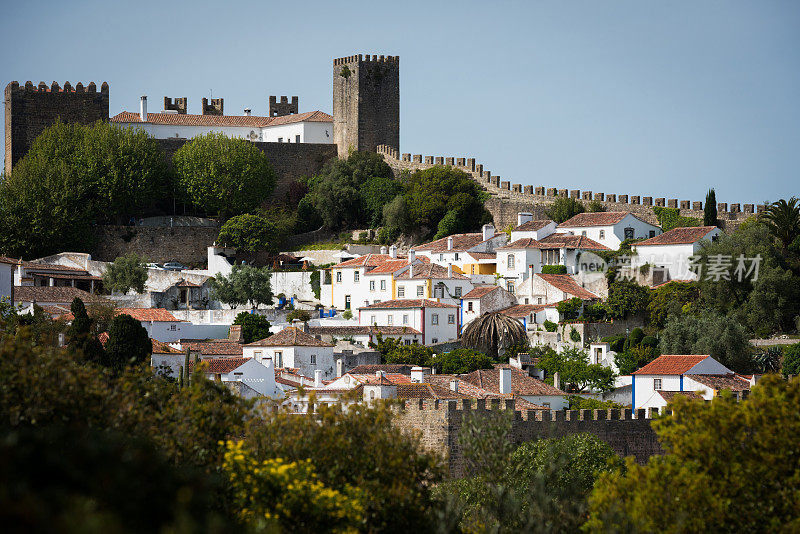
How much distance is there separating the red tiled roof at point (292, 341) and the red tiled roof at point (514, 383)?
6.83m

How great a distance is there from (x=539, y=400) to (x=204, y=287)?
84.1ft

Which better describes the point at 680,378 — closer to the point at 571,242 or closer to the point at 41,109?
the point at 571,242

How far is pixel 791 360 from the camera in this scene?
4597 centimetres

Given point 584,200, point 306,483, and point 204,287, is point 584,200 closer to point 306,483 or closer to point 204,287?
point 204,287

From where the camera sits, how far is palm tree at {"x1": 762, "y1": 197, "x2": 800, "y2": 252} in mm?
54094

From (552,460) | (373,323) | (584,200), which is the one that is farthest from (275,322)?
(552,460)

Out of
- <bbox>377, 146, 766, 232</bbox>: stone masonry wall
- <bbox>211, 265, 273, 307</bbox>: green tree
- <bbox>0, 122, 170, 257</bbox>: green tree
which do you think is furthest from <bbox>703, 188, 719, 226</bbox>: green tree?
<bbox>0, 122, 170, 257</bbox>: green tree

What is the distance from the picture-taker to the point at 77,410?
61.5ft

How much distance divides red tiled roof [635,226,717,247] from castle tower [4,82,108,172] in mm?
34839

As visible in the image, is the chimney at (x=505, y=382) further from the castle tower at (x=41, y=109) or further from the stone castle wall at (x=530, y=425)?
the castle tower at (x=41, y=109)

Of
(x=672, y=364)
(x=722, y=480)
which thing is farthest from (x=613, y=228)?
(x=722, y=480)

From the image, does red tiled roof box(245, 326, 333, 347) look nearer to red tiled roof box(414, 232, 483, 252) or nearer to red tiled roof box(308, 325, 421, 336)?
red tiled roof box(308, 325, 421, 336)

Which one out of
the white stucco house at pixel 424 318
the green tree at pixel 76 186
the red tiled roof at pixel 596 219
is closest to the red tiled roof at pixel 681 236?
Result: the red tiled roof at pixel 596 219

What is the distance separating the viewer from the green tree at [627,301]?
2098 inches
